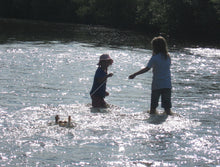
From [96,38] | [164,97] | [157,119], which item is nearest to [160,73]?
[164,97]

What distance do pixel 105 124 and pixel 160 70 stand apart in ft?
6.29

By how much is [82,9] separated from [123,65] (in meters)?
54.3

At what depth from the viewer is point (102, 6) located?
70.4m

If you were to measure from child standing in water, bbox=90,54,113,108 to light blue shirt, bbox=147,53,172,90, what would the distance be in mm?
1039

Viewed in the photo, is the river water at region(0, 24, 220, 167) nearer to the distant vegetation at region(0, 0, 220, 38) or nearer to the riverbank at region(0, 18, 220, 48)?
the riverbank at region(0, 18, 220, 48)

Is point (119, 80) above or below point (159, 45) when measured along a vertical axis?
below

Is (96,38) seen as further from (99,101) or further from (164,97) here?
(164,97)

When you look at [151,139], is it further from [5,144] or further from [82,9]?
[82,9]

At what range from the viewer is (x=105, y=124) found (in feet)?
27.6

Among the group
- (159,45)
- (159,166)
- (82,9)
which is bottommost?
(159,166)

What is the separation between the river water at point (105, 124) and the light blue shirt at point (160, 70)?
2.51 feet

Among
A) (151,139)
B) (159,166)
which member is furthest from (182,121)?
(159,166)

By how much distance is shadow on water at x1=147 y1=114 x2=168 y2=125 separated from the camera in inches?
344

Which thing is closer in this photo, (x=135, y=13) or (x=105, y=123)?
(x=105, y=123)
